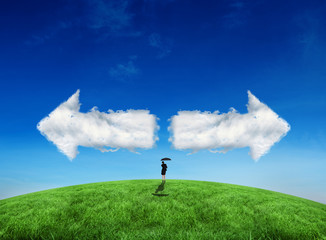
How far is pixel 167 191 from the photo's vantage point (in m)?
20.1

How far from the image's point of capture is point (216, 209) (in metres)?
15.8

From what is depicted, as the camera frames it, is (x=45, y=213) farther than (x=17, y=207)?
No

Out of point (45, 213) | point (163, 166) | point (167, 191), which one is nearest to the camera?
point (45, 213)

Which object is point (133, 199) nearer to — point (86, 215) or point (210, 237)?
point (86, 215)

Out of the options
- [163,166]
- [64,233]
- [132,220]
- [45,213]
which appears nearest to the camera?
[64,233]

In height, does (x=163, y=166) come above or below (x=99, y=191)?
above

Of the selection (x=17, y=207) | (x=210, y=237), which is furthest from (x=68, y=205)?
(x=210, y=237)

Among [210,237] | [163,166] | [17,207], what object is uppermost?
[163,166]

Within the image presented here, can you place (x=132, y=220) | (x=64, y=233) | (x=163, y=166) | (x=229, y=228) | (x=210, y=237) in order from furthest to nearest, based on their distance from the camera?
(x=163, y=166), (x=132, y=220), (x=229, y=228), (x=64, y=233), (x=210, y=237)

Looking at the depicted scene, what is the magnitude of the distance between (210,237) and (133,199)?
443 inches

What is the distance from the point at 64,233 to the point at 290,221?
14.1m

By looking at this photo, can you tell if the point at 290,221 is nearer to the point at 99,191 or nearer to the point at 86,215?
the point at 86,215

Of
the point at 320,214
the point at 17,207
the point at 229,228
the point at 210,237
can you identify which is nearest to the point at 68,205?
the point at 17,207

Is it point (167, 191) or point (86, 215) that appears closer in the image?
point (86, 215)
